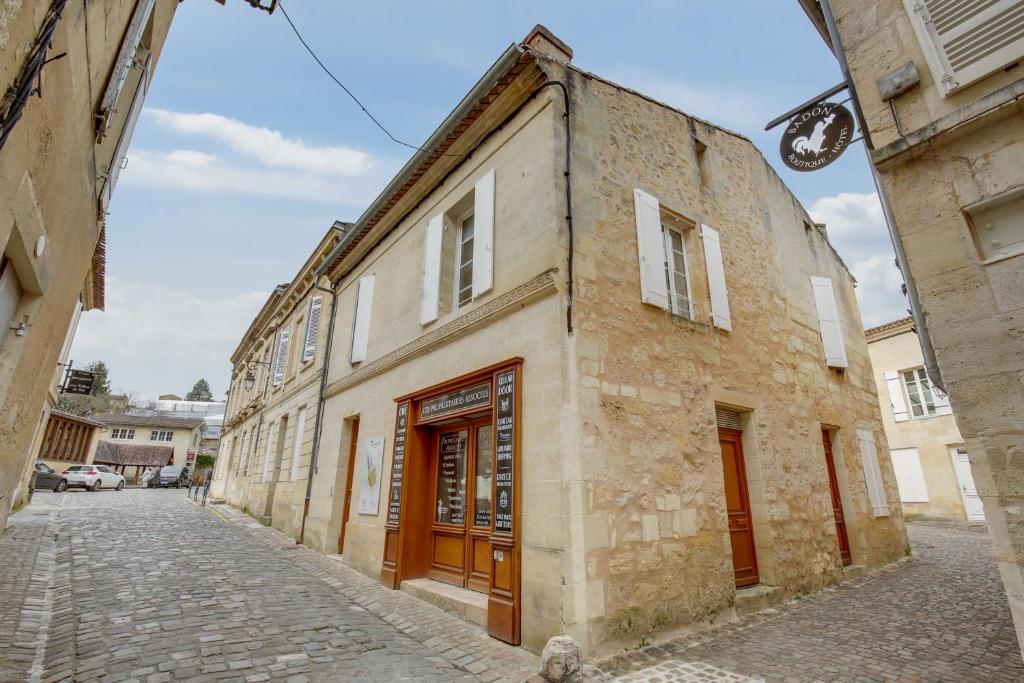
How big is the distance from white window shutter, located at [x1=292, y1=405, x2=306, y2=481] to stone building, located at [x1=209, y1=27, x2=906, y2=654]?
215 centimetres

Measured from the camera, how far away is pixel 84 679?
3.20 metres

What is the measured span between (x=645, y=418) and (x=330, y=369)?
7473 mm

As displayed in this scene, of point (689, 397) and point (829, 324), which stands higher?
point (829, 324)

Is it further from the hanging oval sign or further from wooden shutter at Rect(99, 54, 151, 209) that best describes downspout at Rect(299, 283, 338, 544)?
the hanging oval sign

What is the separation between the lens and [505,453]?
192 inches

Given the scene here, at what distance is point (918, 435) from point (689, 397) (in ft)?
46.5

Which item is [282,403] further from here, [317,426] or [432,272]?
[432,272]

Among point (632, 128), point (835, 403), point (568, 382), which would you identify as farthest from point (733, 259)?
point (568, 382)

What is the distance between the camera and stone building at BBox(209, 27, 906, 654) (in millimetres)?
4500

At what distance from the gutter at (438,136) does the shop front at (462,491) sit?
11.8 feet

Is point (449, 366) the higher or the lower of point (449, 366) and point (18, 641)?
the higher

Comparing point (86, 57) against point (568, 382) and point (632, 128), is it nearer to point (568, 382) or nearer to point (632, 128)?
point (568, 382)

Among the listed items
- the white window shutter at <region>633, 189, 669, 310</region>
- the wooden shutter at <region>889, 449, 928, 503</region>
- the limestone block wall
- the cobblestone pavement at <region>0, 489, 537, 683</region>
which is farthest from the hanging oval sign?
the wooden shutter at <region>889, 449, 928, 503</region>

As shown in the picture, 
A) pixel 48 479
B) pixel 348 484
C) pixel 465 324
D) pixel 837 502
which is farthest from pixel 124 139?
pixel 48 479
